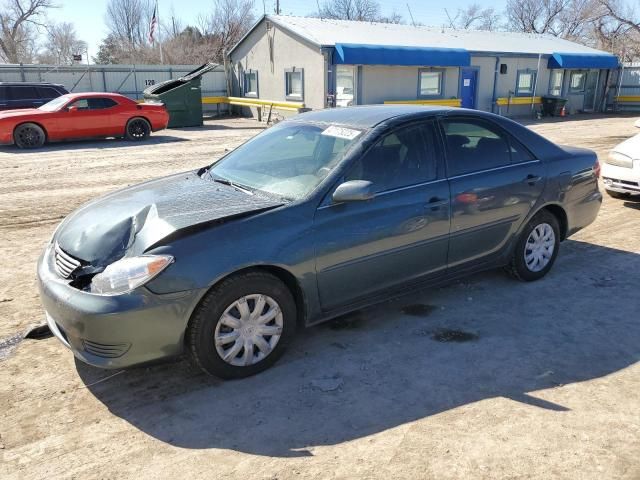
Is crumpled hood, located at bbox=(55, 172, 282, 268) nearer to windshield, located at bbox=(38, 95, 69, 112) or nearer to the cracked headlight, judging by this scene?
the cracked headlight

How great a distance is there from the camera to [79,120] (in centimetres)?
1465

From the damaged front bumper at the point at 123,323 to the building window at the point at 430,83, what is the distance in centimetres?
2054

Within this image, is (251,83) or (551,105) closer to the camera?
(551,105)

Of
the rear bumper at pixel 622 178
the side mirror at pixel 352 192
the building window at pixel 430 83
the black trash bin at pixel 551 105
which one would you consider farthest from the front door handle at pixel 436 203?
the black trash bin at pixel 551 105

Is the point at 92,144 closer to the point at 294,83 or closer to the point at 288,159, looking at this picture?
the point at 294,83

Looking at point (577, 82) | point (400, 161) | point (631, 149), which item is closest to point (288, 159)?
point (400, 161)

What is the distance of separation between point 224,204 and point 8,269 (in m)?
3.12

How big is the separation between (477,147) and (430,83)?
18.9 meters

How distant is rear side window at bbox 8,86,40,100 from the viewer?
1633 cm

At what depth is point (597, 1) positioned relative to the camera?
1833 inches

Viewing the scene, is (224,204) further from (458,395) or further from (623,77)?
(623,77)

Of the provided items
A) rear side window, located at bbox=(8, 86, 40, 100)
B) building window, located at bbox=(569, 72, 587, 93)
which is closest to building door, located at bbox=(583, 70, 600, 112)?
building window, located at bbox=(569, 72, 587, 93)

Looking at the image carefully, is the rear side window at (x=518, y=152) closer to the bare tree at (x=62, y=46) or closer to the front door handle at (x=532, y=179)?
the front door handle at (x=532, y=179)

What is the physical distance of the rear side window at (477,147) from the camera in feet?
14.3
